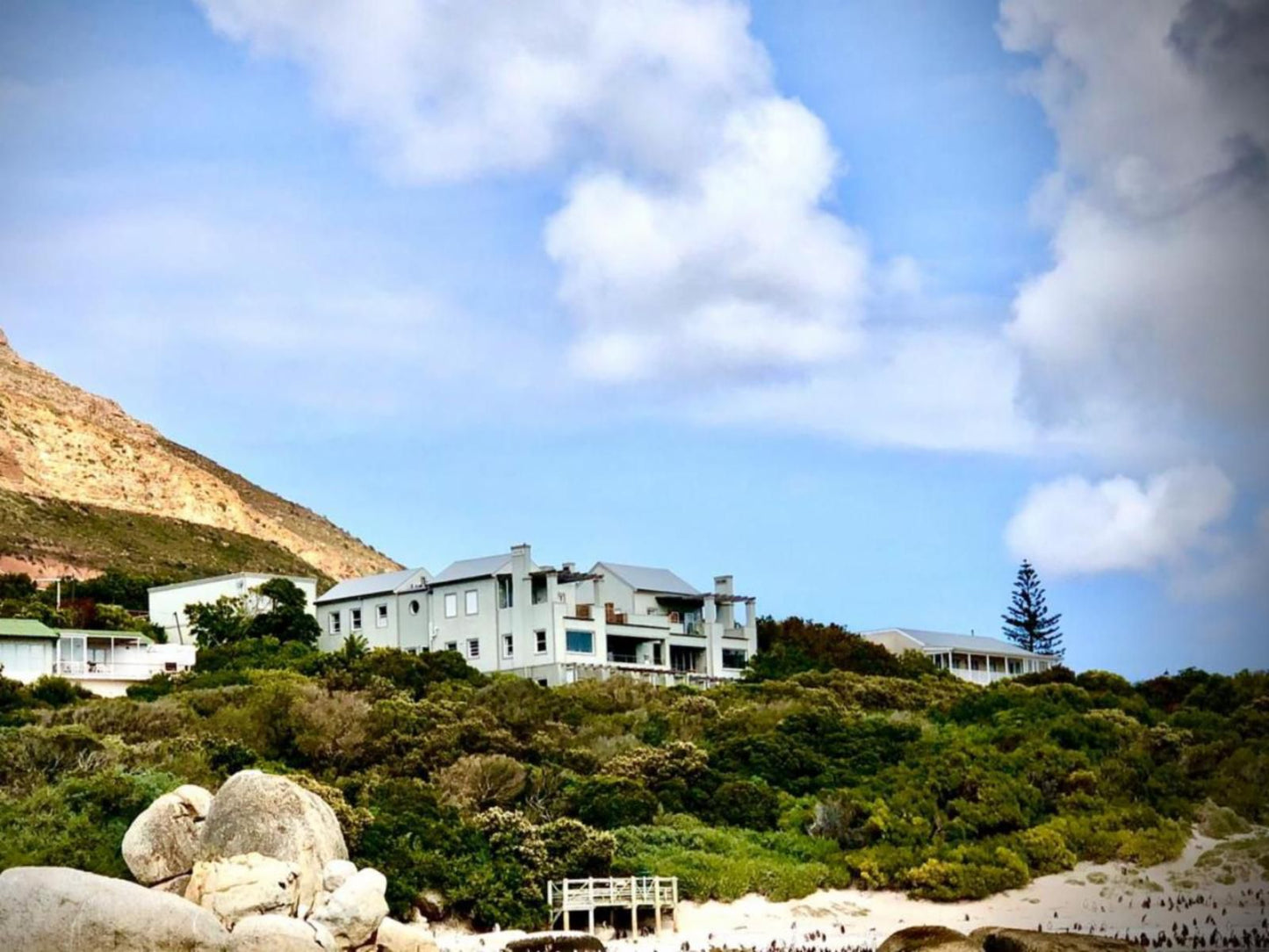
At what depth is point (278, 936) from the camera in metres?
25.8

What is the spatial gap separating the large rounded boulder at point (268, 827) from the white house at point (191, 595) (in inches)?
1440

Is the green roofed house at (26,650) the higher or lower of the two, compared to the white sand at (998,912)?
higher

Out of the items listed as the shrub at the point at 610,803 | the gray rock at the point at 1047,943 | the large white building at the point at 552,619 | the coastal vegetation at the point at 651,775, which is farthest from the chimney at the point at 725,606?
the gray rock at the point at 1047,943

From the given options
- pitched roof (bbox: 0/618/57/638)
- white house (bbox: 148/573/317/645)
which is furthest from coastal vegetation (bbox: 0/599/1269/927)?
white house (bbox: 148/573/317/645)

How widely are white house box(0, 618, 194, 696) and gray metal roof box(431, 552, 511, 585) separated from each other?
936 cm

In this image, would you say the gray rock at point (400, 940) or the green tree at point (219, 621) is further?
the green tree at point (219, 621)

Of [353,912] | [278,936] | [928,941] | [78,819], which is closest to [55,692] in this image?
[78,819]

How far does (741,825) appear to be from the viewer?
38.3 meters

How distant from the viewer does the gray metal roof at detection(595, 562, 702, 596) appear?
65375mm

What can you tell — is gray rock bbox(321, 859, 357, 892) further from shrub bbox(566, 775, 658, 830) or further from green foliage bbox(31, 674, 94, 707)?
green foliage bbox(31, 674, 94, 707)

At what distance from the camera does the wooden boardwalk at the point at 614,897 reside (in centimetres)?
3200

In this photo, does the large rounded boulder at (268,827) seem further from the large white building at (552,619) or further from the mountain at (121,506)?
the mountain at (121,506)

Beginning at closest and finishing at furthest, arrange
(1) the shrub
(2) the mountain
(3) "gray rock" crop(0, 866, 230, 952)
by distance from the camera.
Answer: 1. (3) "gray rock" crop(0, 866, 230, 952)
2. (1) the shrub
3. (2) the mountain

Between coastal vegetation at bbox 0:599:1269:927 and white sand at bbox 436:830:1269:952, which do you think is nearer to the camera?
white sand at bbox 436:830:1269:952
